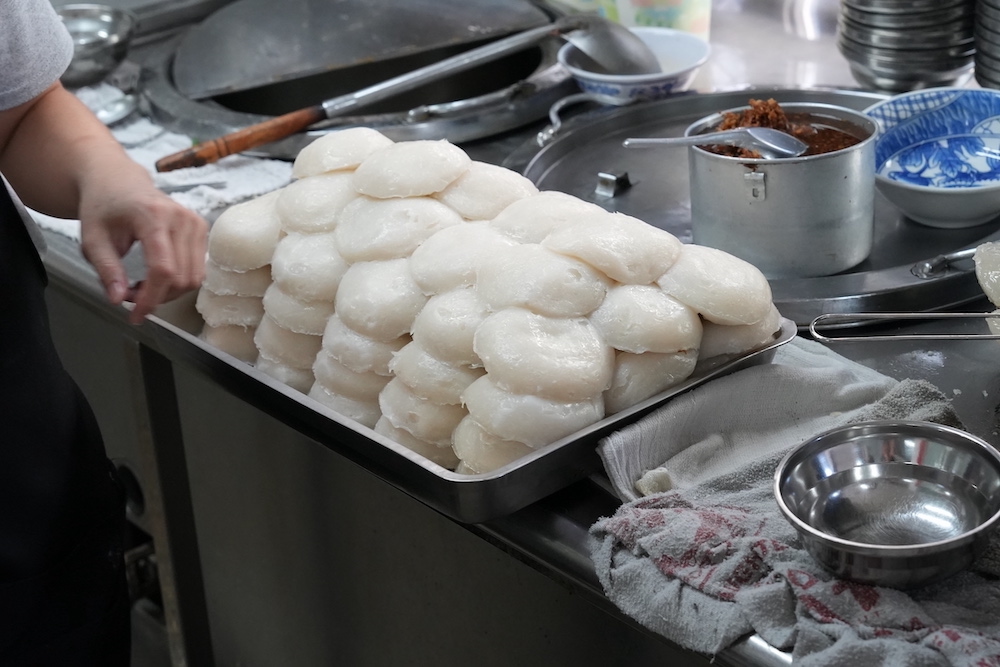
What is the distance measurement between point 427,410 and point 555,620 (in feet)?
0.88

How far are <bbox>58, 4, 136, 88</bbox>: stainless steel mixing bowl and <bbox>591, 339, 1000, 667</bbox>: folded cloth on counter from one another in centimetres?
151

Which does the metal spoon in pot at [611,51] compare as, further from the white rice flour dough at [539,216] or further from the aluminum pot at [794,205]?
the white rice flour dough at [539,216]

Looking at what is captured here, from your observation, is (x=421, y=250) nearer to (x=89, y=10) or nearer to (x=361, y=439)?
(x=361, y=439)

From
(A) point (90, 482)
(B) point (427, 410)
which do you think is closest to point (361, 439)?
(B) point (427, 410)

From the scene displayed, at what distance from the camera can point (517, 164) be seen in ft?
5.93

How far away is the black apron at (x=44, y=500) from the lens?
1.21m

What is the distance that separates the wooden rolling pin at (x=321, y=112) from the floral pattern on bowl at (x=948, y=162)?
0.77 meters

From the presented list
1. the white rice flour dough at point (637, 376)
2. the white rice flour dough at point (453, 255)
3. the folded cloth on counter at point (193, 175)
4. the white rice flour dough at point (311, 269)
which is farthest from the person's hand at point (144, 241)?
the folded cloth on counter at point (193, 175)

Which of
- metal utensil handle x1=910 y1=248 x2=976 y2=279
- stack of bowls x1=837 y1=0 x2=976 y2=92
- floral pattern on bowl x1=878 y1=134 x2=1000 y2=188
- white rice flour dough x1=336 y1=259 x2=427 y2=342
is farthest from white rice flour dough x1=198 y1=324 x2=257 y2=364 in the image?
stack of bowls x1=837 y1=0 x2=976 y2=92

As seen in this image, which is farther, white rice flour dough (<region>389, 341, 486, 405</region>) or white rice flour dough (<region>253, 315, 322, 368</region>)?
white rice flour dough (<region>253, 315, 322, 368</region>)

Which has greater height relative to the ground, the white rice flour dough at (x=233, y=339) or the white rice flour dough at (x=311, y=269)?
the white rice flour dough at (x=311, y=269)

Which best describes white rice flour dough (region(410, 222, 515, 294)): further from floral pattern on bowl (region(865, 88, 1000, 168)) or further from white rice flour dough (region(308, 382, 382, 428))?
floral pattern on bowl (region(865, 88, 1000, 168))

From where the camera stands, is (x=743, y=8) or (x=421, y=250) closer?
(x=421, y=250)

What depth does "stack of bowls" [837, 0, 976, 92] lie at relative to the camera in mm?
1899
